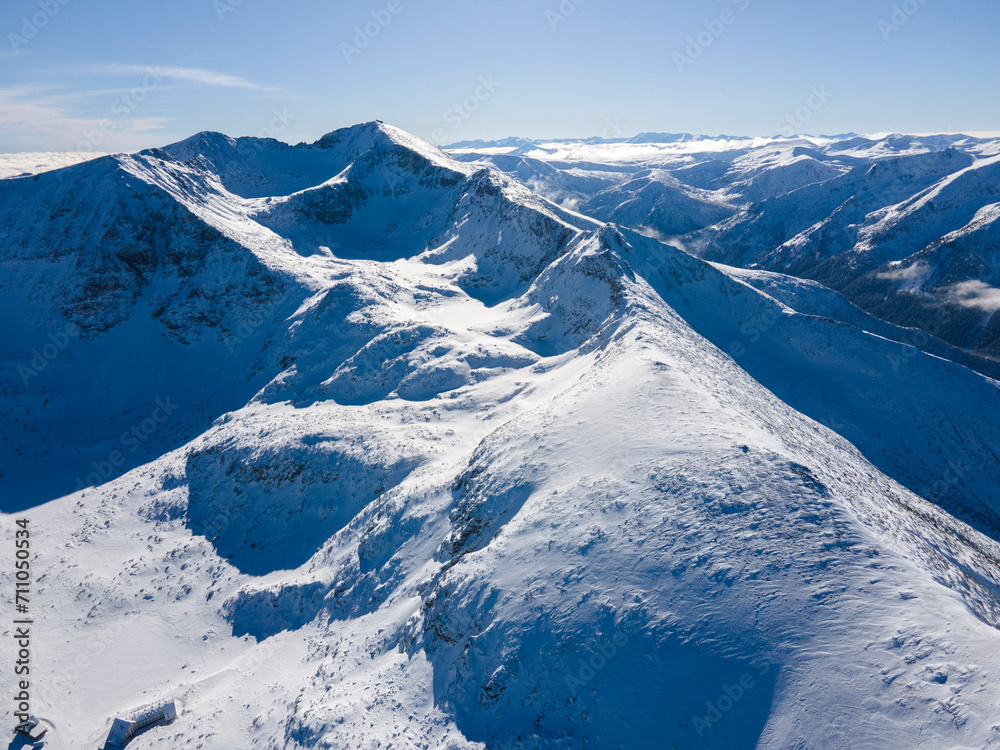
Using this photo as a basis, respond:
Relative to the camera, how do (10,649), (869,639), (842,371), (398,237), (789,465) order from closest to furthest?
1. (869,639)
2. (789,465)
3. (10,649)
4. (842,371)
5. (398,237)

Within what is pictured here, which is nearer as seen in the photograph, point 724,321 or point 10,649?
point 10,649

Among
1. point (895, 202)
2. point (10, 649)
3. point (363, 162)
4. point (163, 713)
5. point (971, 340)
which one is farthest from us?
point (895, 202)

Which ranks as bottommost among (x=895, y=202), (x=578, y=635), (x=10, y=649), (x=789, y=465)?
(x=10, y=649)

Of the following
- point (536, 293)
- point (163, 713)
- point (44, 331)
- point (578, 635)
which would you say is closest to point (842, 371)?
point (536, 293)

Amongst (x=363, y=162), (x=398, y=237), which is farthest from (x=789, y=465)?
(x=363, y=162)

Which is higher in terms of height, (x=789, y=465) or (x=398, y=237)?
(x=398, y=237)

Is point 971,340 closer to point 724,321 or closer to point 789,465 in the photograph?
point 724,321
